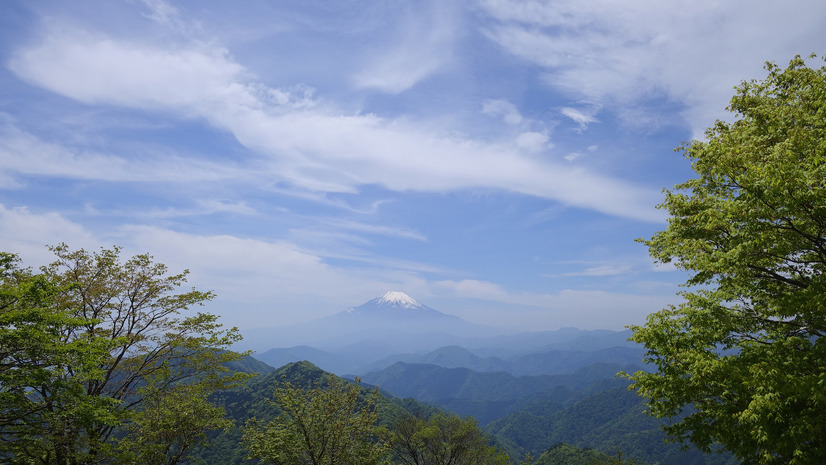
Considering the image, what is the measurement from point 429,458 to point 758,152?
112 ft

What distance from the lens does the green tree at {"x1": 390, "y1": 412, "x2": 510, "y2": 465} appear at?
32.8 metres

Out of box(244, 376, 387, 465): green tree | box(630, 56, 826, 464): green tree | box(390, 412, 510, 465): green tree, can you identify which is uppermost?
box(630, 56, 826, 464): green tree

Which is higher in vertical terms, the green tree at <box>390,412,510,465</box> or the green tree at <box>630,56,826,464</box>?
the green tree at <box>630,56,826,464</box>

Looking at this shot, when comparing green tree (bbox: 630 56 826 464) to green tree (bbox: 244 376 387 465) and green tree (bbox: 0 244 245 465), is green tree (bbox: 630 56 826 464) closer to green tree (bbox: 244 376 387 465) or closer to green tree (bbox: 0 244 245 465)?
green tree (bbox: 244 376 387 465)

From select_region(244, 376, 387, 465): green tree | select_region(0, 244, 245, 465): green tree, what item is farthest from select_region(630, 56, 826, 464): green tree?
select_region(0, 244, 245, 465): green tree

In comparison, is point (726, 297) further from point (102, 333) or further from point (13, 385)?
point (102, 333)

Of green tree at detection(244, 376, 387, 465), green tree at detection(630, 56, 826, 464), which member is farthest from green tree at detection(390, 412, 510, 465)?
green tree at detection(630, 56, 826, 464)

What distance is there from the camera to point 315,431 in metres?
16.7

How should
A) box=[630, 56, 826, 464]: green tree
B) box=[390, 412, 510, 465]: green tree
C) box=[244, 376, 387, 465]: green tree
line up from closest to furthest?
box=[630, 56, 826, 464]: green tree, box=[244, 376, 387, 465]: green tree, box=[390, 412, 510, 465]: green tree

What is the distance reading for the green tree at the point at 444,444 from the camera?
32.8 metres

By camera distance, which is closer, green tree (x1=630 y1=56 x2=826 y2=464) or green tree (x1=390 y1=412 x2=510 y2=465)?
green tree (x1=630 y1=56 x2=826 y2=464)

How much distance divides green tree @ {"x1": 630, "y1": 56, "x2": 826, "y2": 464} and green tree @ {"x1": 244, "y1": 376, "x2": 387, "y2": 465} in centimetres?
1194

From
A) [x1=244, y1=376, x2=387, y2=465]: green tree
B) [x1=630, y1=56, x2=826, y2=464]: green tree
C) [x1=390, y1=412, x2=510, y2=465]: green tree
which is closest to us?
[x1=630, y1=56, x2=826, y2=464]: green tree

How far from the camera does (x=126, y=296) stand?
20.0 metres
